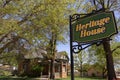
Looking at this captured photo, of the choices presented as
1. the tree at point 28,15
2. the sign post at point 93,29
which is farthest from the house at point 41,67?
the sign post at point 93,29

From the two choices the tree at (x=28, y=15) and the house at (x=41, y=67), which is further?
the house at (x=41, y=67)

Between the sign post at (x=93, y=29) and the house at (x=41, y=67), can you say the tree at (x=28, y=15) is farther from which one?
the house at (x=41, y=67)

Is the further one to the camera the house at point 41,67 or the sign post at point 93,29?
the house at point 41,67

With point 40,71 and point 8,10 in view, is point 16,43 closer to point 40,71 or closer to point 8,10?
point 8,10

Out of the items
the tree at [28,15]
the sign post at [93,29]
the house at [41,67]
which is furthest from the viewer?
the house at [41,67]

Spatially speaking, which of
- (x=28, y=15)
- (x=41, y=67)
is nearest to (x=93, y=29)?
(x=28, y=15)

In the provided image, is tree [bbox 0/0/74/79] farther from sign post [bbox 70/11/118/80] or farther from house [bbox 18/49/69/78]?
house [bbox 18/49/69/78]

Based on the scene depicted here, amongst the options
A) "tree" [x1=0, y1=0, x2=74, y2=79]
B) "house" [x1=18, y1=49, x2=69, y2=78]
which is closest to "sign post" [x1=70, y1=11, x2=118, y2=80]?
"tree" [x1=0, y1=0, x2=74, y2=79]

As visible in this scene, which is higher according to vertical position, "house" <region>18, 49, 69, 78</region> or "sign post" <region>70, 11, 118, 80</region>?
"house" <region>18, 49, 69, 78</region>

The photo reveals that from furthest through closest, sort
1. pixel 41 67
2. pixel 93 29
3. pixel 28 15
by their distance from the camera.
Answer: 1. pixel 41 67
2. pixel 28 15
3. pixel 93 29

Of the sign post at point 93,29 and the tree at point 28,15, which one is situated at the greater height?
the tree at point 28,15

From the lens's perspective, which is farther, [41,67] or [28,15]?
[41,67]

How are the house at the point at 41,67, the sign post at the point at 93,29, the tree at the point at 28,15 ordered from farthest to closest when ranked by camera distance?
1. the house at the point at 41,67
2. the tree at the point at 28,15
3. the sign post at the point at 93,29

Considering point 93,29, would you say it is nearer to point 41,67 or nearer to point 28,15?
point 28,15
